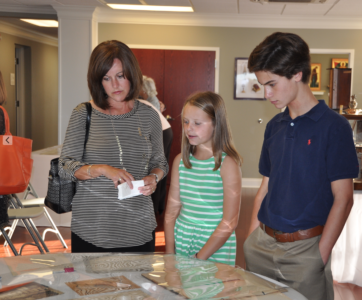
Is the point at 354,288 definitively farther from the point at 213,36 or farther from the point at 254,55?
the point at 213,36

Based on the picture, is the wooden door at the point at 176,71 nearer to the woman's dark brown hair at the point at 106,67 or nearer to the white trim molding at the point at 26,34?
the white trim molding at the point at 26,34

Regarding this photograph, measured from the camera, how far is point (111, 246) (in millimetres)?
1688

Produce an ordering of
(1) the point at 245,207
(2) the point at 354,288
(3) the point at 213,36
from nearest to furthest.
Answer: (2) the point at 354,288, (1) the point at 245,207, (3) the point at 213,36

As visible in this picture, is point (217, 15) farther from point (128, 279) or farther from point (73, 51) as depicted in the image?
point (128, 279)

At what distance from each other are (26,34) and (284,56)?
9171mm

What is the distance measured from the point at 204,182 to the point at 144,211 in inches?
11.4

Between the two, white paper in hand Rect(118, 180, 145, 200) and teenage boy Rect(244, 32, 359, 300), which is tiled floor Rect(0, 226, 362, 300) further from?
white paper in hand Rect(118, 180, 145, 200)

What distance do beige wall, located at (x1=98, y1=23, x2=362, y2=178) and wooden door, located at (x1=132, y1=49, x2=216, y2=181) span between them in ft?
0.55

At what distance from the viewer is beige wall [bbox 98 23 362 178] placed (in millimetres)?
6770

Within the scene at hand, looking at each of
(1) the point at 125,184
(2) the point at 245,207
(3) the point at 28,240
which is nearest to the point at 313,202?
(1) the point at 125,184

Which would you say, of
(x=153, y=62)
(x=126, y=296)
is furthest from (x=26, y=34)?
(x=126, y=296)

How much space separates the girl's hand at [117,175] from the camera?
1.60 metres

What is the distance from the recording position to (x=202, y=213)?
176 cm

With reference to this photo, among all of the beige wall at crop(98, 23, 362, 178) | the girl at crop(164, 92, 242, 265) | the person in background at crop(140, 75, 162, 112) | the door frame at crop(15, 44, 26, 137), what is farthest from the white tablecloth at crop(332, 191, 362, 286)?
the door frame at crop(15, 44, 26, 137)
